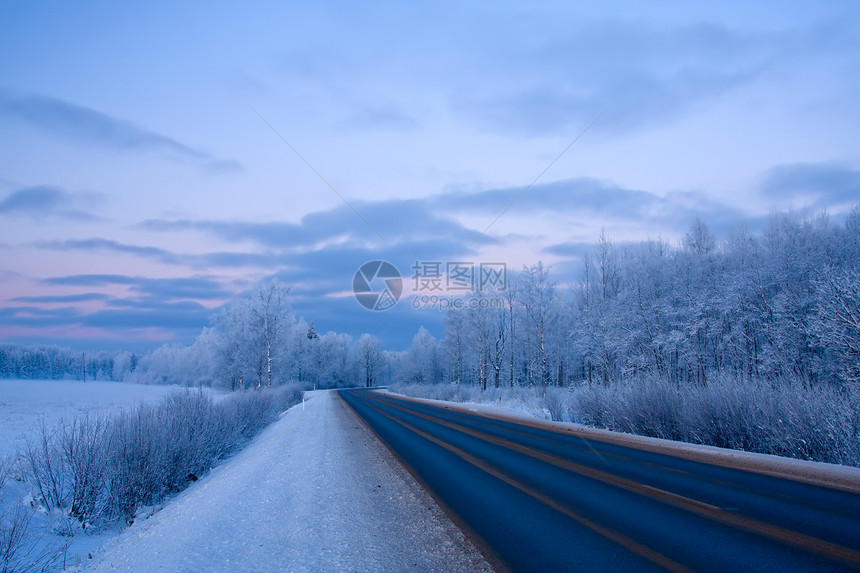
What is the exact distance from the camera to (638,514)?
21.4 feet

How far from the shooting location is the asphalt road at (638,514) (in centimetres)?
494

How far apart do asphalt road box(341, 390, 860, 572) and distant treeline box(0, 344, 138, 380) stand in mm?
169210

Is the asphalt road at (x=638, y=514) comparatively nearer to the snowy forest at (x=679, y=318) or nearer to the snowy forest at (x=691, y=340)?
the snowy forest at (x=691, y=340)

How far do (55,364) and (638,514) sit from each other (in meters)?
213

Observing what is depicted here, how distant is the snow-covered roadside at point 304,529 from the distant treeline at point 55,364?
16639 centimetres

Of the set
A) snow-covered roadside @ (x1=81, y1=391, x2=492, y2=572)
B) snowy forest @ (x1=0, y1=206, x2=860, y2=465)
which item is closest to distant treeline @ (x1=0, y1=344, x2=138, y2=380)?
snowy forest @ (x1=0, y1=206, x2=860, y2=465)

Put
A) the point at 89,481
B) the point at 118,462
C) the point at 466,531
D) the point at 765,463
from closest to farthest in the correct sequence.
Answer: the point at 466,531 < the point at 89,481 < the point at 765,463 < the point at 118,462

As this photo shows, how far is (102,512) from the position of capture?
9977mm

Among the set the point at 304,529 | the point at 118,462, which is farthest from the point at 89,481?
the point at 304,529

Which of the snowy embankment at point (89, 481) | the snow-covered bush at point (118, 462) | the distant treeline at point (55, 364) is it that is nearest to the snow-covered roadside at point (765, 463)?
the snowy embankment at point (89, 481)

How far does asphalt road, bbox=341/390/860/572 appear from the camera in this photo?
494cm

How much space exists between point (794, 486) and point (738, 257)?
4048cm

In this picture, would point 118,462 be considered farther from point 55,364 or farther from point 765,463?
point 55,364

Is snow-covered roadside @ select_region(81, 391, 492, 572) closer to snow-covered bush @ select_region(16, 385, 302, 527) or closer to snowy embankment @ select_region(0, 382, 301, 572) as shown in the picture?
snowy embankment @ select_region(0, 382, 301, 572)
